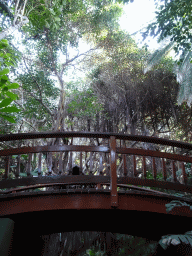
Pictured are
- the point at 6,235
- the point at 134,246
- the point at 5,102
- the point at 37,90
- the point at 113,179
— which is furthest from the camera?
the point at 37,90

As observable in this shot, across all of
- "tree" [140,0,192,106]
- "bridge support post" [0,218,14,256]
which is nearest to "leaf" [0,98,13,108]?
"bridge support post" [0,218,14,256]

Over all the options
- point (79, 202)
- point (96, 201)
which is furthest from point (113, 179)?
point (79, 202)

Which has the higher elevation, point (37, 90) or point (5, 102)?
point (37, 90)

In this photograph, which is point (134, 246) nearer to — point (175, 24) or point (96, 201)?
point (96, 201)

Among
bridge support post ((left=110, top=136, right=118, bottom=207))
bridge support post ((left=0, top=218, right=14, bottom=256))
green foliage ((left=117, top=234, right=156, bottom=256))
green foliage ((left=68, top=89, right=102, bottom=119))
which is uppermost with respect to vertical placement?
green foliage ((left=68, top=89, right=102, bottom=119))

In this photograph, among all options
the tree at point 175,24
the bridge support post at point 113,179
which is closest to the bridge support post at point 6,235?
the bridge support post at point 113,179

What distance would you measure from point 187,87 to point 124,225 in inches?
215

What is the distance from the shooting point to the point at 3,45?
4.31ft

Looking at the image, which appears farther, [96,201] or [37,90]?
[37,90]

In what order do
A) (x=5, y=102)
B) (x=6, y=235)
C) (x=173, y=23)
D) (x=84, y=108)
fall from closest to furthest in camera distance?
(x=5, y=102) < (x=6, y=235) < (x=173, y=23) < (x=84, y=108)

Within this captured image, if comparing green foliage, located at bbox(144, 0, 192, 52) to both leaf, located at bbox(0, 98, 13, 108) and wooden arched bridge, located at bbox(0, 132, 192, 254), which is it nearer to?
wooden arched bridge, located at bbox(0, 132, 192, 254)

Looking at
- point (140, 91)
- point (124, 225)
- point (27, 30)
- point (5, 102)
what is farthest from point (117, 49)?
point (5, 102)

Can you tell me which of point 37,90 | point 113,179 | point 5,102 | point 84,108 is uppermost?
point 37,90

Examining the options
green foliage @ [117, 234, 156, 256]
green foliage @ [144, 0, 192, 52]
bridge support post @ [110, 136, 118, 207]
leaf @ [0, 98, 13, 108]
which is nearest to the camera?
leaf @ [0, 98, 13, 108]
